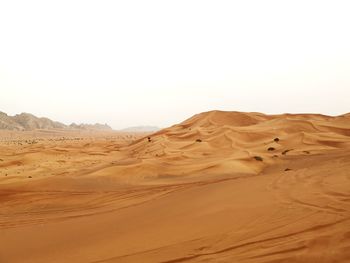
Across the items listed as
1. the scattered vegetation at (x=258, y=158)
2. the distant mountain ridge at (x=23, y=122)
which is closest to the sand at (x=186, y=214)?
the scattered vegetation at (x=258, y=158)

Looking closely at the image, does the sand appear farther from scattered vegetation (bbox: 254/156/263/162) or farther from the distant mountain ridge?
the distant mountain ridge

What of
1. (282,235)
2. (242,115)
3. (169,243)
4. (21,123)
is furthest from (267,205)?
(21,123)

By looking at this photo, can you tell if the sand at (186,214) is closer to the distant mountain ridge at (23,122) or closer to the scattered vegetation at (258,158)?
the scattered vegetation at (258,158)

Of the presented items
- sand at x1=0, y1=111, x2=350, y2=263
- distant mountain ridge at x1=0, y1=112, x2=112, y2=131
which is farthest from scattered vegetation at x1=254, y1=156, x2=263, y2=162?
distant mountain ridge at x1=0, y1=112, x2=112, y2=131

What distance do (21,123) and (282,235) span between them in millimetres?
93537

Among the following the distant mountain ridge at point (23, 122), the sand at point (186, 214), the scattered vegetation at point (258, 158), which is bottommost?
the sand at point (186, 214)

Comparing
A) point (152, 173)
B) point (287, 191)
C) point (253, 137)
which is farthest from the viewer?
point (253, 137)

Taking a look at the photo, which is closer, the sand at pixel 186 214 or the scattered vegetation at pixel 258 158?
the sand at pixel 186 214

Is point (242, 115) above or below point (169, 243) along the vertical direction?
above

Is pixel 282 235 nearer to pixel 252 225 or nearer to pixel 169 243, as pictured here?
pixel 252 225

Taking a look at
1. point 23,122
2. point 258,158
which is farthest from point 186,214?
point 23,122

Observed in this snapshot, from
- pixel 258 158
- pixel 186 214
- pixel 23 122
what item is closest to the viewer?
pixel 186 214

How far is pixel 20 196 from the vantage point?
7703 millimetres

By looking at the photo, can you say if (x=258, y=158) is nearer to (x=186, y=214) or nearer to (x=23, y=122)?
(x=186, y=214)
